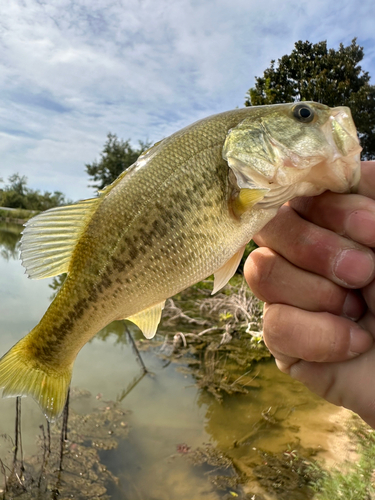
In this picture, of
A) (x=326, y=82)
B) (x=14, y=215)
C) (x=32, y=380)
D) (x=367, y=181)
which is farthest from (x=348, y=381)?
(x=14, y=215)

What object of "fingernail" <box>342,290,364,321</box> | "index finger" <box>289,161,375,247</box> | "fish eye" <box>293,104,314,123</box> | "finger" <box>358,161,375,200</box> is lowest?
"fingernail" <box>342,290,364,321</box>

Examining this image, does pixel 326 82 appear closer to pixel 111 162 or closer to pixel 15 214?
pixel 111 162

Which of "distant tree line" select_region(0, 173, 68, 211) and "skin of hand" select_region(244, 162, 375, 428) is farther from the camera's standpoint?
"distant tree line" select_region(0, 173, 68, 211)

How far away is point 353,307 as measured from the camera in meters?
1.87

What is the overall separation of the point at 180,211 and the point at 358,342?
1.10m

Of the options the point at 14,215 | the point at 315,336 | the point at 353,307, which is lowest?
the point at 315,336

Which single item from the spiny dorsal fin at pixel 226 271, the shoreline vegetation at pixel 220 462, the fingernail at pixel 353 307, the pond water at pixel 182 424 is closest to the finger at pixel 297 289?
the fingernail at pixel 353 307

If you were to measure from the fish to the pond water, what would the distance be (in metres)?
4.08

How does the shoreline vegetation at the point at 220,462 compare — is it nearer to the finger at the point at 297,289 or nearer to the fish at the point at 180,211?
the finger at the point at 297,289

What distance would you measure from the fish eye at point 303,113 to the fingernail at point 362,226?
0.50 m

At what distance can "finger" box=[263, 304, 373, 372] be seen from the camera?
67.5 inches

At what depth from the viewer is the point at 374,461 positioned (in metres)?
4.70

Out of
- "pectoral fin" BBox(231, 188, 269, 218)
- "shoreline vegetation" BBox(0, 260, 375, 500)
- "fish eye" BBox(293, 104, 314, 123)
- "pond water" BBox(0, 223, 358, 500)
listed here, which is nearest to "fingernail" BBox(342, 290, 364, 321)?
"pectoral fin" BBox(231, 188, 269, 218)

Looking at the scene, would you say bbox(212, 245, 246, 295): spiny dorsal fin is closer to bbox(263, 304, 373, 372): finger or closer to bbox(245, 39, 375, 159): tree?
bbox(263, 304, 373, 372): finger
